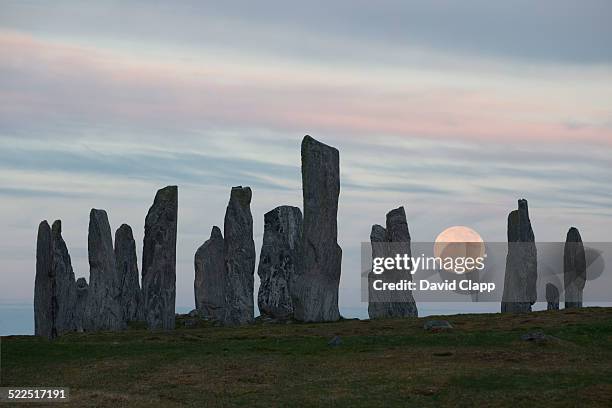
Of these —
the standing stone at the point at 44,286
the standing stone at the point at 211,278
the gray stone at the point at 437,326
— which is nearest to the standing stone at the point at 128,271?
the standing stone at the point at 211,278

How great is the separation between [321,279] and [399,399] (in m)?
19.6

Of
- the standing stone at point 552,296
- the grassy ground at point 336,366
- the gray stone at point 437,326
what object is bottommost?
the grassy ground at point 336,366

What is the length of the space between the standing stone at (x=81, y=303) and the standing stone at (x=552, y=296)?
21.7m

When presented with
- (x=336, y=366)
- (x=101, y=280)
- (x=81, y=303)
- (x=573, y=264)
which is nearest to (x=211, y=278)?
(x=81, y=303)

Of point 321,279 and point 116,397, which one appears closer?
point 116,397

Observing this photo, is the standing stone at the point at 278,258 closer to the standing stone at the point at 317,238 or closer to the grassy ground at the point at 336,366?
the standing stone at the point at 317,238

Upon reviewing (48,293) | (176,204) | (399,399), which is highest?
(176,204)

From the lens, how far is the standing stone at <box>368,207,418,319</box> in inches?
1981

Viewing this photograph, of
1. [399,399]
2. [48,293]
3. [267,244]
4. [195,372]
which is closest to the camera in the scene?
[399,399]

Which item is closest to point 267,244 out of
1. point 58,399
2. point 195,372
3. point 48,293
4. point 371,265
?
point 371,265

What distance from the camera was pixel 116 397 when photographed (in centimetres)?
2777

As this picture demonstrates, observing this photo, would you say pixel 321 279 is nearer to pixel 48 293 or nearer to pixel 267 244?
pixel 267 244

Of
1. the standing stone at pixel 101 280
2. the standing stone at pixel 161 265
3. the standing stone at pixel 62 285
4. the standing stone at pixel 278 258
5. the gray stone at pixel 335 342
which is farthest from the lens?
the standing stone at pixel 278 258

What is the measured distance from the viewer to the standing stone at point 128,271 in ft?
173
